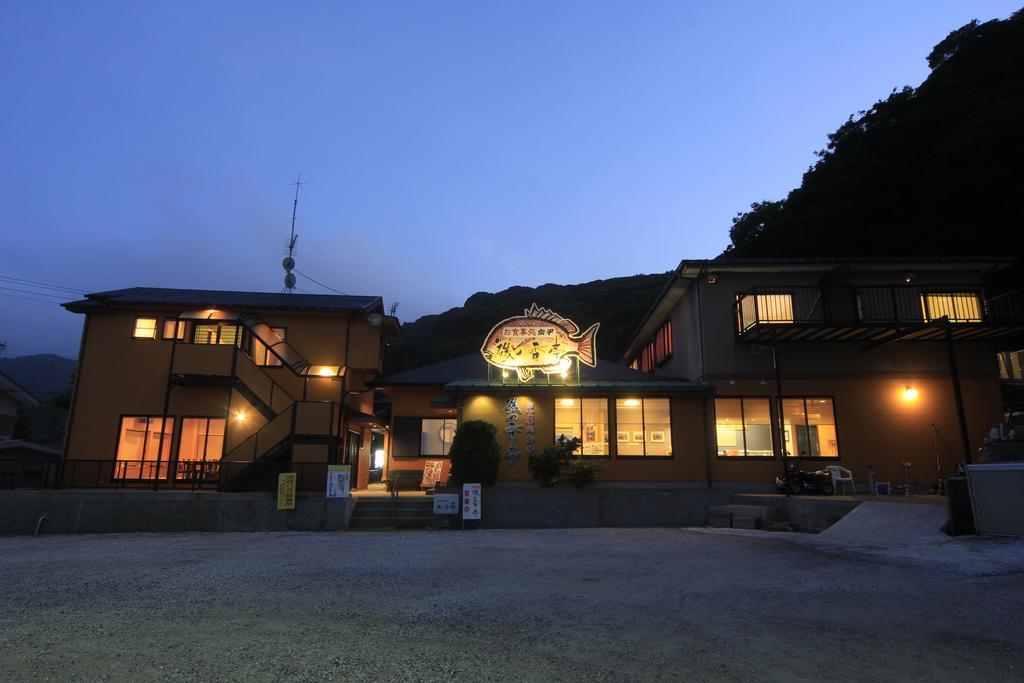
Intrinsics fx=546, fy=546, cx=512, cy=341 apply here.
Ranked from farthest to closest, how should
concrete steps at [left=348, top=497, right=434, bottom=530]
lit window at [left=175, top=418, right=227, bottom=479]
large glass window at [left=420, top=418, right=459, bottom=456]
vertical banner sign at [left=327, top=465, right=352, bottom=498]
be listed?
large glass window at [left=420, top=418, right=459, bottom=456], lit window at [left=175, top=418, right=227, bottom=479], concrete steps at [left=348, top=497, right=434, bottom=530], vertical banner sign at [left=327, top=465, right=352, bottom=498]

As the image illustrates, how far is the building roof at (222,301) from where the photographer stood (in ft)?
58.2

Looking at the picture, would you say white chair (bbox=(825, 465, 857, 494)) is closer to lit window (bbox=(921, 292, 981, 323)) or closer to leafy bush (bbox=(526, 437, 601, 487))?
lit window (bbox=(921, 292, 981, 323))

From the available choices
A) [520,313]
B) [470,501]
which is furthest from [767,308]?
[520,313]

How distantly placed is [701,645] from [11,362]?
165386 millimetres

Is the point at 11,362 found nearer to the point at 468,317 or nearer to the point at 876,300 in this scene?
the point at 468,317

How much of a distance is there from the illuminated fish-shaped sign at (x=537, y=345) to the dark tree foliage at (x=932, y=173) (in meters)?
22.1

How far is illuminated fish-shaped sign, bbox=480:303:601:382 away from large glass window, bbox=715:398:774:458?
432 centimetres

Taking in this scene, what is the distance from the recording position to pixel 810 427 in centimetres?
1662

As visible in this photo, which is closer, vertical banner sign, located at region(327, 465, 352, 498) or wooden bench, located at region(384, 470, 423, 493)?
vertical banner sign, located at region(327, 465, 352, 498)

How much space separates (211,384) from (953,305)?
2333cm

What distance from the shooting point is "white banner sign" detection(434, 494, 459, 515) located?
14.1 meters

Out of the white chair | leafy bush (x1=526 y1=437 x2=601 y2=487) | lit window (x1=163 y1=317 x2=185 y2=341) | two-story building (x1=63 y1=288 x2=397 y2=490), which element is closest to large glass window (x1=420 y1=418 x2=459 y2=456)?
two-story building (x1=63 y1=288 x2=397 y2=490)

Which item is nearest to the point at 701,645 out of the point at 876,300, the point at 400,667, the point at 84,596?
the point at 400,667

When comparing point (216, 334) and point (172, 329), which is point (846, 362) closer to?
point (216, 334)
